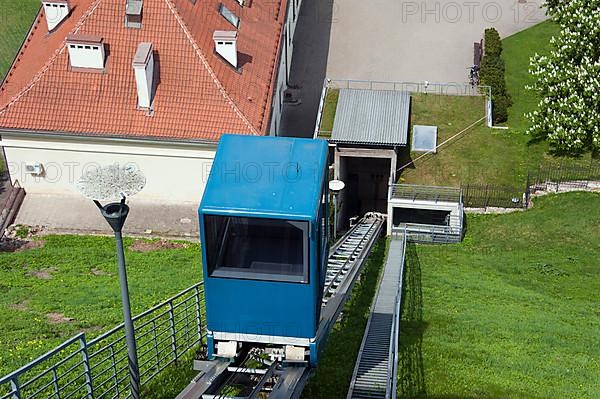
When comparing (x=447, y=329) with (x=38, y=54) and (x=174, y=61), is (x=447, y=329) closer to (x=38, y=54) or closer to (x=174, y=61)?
(x=174, y=61)

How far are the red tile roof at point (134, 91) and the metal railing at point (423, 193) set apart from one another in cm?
733

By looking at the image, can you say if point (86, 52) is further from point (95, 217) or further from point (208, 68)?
point (95, 217)

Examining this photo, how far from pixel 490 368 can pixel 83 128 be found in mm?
18547

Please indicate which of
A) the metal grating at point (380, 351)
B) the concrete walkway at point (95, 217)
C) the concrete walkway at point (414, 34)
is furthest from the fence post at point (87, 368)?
the concrete walkway at point (414, 34)

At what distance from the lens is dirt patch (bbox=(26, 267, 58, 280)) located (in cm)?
2266

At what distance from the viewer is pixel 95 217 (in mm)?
28062

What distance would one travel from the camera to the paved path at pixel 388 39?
133ft

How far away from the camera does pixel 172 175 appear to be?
28.5 m

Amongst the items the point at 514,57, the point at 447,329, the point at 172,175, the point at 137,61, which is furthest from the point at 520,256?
the point at 514,57

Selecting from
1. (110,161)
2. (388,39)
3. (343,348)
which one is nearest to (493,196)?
(388,39)

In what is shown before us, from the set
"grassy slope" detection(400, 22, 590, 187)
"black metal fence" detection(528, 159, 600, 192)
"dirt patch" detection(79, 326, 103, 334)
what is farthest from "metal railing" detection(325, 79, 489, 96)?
"dirt patch" detection(79, 326, 103, 334)

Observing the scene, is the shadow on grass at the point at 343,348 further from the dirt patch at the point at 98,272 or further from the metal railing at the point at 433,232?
→ the dirt patch at the point at 98,272

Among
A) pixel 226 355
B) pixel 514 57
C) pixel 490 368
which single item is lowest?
pixel 490 368

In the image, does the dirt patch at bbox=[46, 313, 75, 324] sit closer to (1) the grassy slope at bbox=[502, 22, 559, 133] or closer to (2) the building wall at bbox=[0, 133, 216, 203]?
(2) the building wall at bbox=[0, 133, 216, 203]
